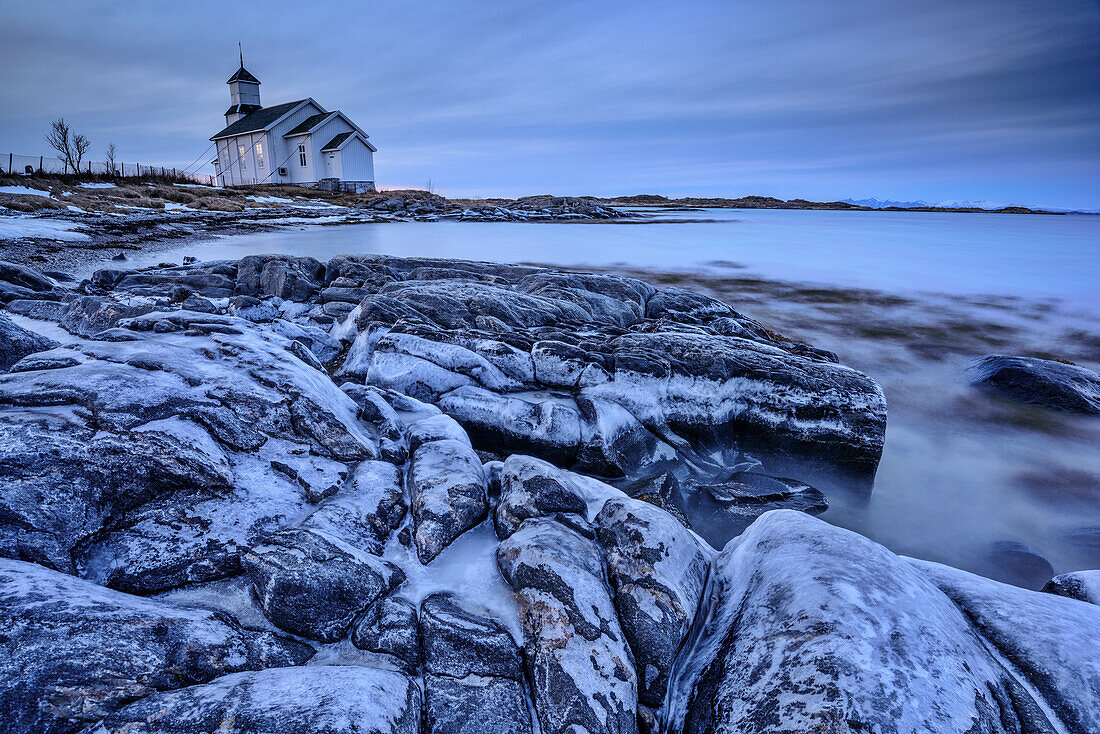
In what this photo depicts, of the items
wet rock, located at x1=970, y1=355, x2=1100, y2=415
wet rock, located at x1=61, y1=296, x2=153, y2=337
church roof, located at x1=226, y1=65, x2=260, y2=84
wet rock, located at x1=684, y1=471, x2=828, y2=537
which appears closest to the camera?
wet rock, located at x1=684, y1=471, x2=828, y2=537

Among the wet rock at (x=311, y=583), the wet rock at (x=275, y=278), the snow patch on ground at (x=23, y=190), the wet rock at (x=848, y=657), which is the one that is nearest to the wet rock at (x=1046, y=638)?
the wet rock at (x=848, y=657)

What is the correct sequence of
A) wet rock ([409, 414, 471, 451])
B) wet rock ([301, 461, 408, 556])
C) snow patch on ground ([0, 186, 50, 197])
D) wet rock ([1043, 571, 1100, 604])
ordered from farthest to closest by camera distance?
snow patch on ground ([0, 186, 50, 197]), wet rock ([409, 414, 471, 451]), wet rock ([1043, 571, 1100, 604]), wet rock ([301, 461, 408, 556])

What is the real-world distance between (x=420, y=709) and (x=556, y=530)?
1222 millimetres

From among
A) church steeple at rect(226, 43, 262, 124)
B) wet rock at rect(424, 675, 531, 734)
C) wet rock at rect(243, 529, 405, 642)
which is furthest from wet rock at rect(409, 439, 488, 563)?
church steeple at rect(226, 43, 262, 124)

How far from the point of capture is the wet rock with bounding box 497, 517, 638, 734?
239 centimetres

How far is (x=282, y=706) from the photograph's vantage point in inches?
76.5

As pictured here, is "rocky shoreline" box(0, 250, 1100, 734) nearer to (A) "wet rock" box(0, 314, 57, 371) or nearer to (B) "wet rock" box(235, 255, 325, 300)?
(A) "wet rock" box(0, 314, 57, 371)

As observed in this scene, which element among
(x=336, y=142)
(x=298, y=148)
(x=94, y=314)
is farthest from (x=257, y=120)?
(x=94, y=314)

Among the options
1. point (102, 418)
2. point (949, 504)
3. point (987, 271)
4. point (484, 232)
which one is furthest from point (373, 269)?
point (987, 271)

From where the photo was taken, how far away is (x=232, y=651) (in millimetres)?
2215

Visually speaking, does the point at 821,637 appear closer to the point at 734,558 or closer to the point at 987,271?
the point at 734,558

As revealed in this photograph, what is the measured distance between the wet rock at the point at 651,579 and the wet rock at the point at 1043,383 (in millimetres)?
8471

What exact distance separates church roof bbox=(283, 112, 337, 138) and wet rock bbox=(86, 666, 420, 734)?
53105 millimetres

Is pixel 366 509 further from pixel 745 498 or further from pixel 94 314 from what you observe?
pixel 94 314
